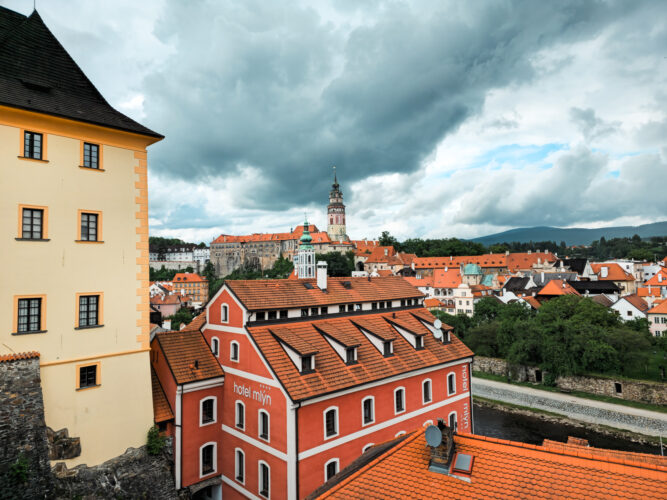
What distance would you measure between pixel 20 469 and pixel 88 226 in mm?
7441

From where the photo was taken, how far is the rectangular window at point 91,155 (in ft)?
44.2

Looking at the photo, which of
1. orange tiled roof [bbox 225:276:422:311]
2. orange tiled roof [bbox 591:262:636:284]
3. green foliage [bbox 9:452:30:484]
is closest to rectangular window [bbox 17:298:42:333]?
green foliage [bbox 9:452:30:484]

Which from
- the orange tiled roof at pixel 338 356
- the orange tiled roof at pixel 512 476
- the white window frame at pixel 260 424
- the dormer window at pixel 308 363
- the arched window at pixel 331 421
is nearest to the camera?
the orange tiled roof at pixel 512 476

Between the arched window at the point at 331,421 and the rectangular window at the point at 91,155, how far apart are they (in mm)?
12872

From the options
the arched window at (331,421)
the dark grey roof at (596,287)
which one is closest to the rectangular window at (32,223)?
the arched window at (331,421)

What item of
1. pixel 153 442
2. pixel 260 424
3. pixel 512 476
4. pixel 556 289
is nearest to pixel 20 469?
pixel 153 442

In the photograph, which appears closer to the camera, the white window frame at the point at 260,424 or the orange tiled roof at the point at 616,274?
the white window frame at the point at 260,424

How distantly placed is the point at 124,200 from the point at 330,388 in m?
10.8

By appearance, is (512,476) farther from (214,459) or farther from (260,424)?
(214,459)

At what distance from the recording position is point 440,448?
335 inches

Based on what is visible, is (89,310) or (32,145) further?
(89,310)

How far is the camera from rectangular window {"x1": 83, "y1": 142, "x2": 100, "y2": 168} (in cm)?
1347

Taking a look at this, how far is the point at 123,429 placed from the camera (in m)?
13.8

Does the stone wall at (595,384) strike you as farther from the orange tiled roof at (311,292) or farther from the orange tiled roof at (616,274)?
the orange tiled roof at (616,274)
